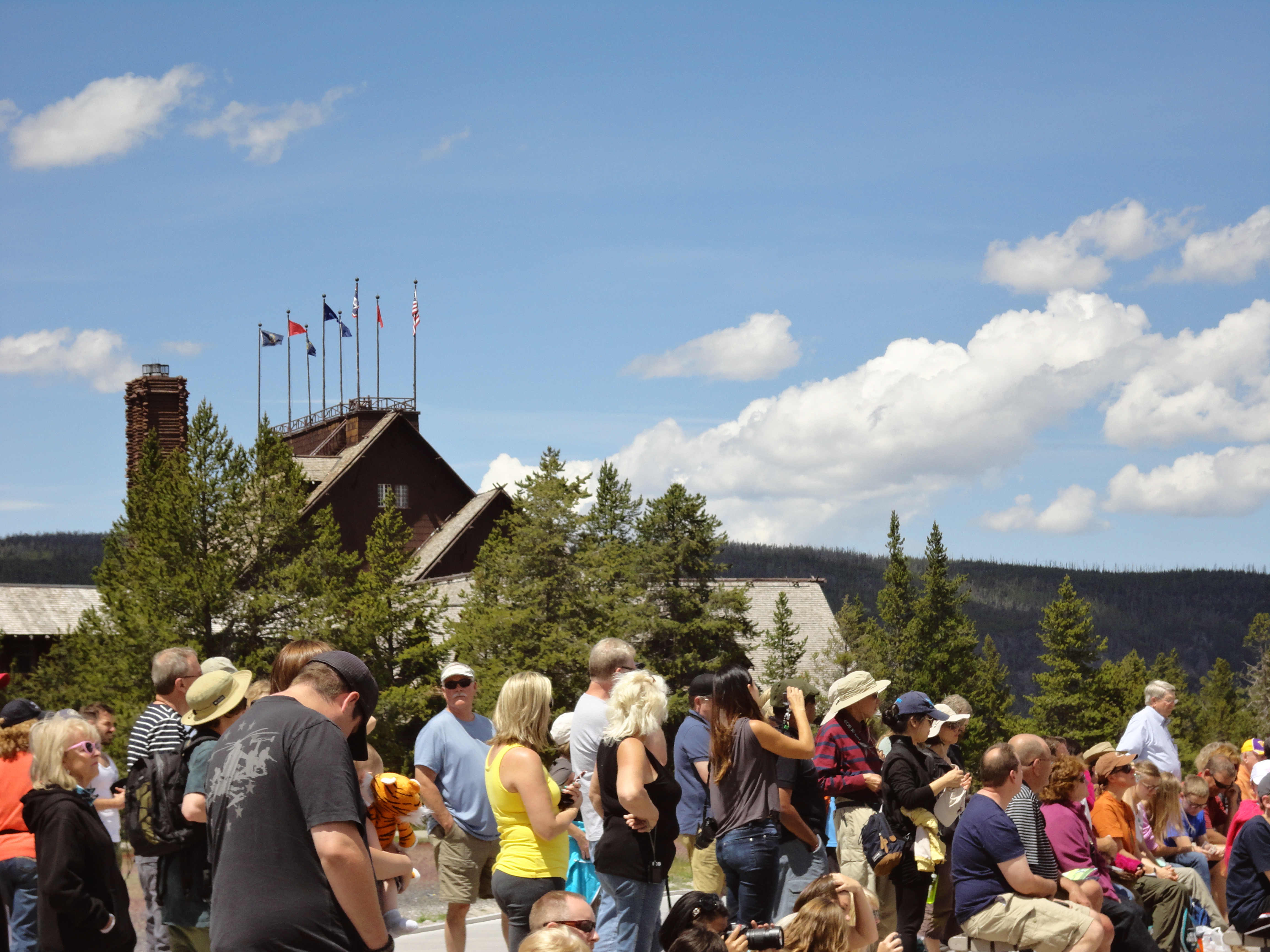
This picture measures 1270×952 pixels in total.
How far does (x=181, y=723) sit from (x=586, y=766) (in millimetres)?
2441

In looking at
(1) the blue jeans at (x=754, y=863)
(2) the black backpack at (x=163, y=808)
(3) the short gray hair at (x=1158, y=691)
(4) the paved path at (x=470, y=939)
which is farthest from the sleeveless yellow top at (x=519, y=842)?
(3) the short gray hair at (x=1158, y=691)

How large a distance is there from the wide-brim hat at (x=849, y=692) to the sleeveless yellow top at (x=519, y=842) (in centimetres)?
231

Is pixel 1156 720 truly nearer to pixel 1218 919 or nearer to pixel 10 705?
pixel 1218 919

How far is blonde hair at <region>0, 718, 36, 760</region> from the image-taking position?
6414mm

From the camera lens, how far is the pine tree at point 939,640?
177 ft

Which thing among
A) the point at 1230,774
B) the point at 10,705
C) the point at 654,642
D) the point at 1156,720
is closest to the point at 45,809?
the point at 10,705

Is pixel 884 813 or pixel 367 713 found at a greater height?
pixel 367 713

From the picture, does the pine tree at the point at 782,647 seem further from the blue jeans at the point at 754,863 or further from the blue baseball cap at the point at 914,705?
the blue jeans at the point at 754,863

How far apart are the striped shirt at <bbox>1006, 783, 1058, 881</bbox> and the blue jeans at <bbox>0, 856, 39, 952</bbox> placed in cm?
549

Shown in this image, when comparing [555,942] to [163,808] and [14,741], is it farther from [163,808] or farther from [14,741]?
[14,741]

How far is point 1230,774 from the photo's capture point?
12.0 m

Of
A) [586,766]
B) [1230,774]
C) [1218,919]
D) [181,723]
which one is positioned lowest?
[1218,919]

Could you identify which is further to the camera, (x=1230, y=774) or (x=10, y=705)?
(x=1230, y=774)

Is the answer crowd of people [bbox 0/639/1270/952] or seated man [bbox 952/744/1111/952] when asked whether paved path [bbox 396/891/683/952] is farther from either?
seated man [bbox 952/744/1111/952]
